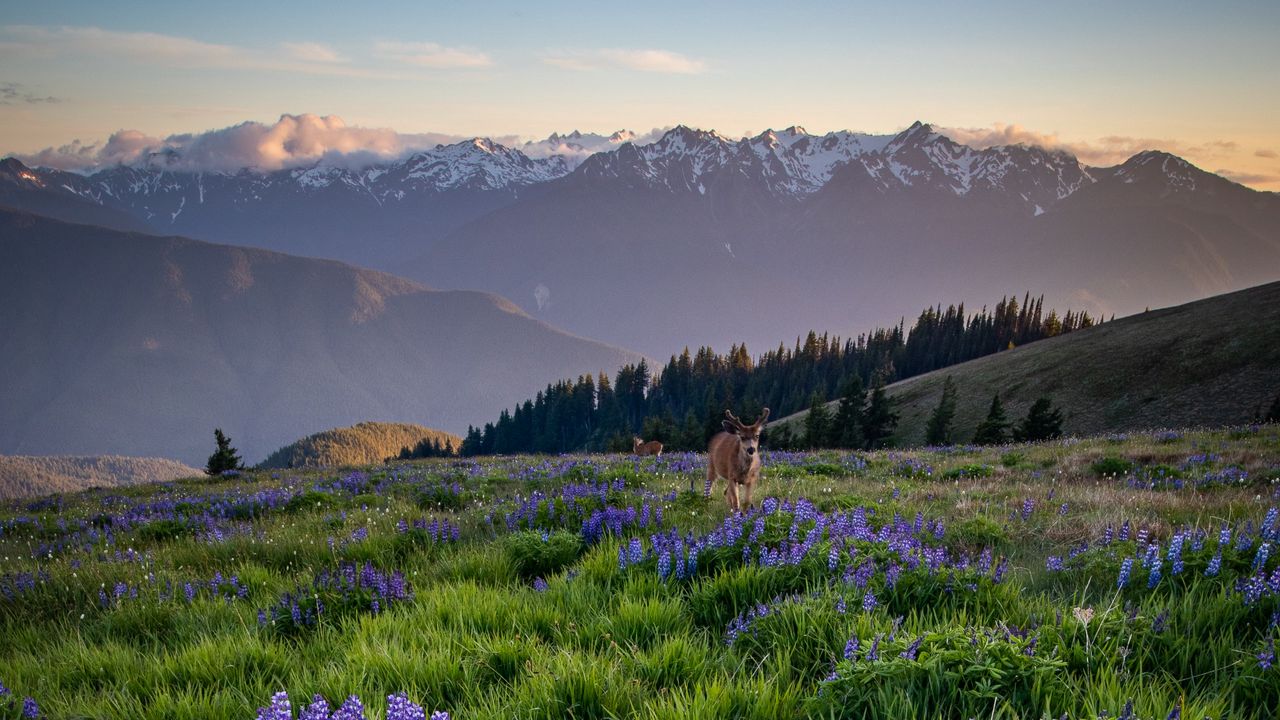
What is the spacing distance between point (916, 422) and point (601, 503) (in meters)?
78.7

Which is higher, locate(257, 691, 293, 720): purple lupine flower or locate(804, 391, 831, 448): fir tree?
locate(257, 691, 293, 720): purple lupine flower

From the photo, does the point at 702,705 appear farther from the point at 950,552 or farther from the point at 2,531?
the point at 2,531

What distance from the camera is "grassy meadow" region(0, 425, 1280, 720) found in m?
2.92

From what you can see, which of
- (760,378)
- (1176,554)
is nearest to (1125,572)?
(1176,554)

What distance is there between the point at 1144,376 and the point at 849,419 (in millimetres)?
33405

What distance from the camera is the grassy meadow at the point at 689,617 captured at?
292 cm

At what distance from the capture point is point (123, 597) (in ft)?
18.5

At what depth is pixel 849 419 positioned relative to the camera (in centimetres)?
6253

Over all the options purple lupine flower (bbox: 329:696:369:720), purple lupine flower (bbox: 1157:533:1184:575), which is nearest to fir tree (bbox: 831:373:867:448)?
purple lupine flower (bbox: 1157:533:1184:575)

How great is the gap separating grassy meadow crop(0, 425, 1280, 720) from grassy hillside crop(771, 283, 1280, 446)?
6162cm

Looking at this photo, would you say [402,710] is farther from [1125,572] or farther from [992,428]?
[992,428]

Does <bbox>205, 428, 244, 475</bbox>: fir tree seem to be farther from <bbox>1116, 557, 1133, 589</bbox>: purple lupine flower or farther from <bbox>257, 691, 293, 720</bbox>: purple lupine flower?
<bbox>1116, 557, 1133, 589</bbox>: purple lupine flower

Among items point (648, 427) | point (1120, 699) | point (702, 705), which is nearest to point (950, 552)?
point (1120, 699)

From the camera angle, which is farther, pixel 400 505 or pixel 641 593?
pixel 400 505
